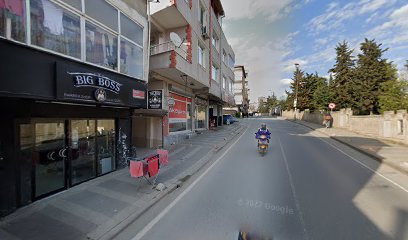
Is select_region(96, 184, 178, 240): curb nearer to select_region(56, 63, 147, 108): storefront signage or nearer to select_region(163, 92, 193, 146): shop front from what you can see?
select_region(56, 63, 147, 108): storefront signage

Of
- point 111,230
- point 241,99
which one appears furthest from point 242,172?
point 241,99

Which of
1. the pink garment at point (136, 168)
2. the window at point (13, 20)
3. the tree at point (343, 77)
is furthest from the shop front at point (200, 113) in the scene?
the tree at point (343, 77)

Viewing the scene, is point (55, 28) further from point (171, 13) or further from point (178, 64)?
point (171, 13)

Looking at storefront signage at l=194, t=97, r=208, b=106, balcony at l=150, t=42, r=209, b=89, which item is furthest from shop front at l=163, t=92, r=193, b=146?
balcony at l=150, t=42, r=209, b=89

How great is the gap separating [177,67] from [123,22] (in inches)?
143

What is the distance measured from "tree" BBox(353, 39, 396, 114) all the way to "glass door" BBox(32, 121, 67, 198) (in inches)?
1436

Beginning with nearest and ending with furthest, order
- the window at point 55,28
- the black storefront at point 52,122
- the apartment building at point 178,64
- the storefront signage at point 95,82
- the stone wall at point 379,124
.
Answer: the black storefront at point 52,122
the window at point 55,28
the storefront signage at point 95,82
the apartment building at point 178,64
the stone wall at point 379,124

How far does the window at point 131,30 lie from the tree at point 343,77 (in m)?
33.7

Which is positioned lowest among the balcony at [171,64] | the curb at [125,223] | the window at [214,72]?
the curb at [125,223]

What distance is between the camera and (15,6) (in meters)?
4.40

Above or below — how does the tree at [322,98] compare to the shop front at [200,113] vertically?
above

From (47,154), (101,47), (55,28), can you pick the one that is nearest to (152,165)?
(47,154)

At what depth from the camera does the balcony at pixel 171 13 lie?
432 inches

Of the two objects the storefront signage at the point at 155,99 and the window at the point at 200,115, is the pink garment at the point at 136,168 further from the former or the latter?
the window at the point at 200,115
